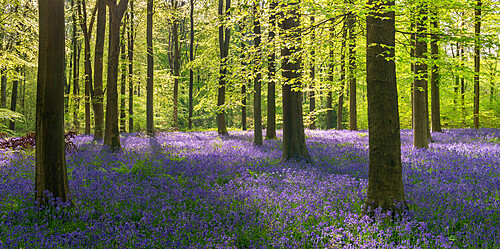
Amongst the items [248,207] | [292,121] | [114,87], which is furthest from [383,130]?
[114,87]

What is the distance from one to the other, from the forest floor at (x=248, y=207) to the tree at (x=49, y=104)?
48 cm

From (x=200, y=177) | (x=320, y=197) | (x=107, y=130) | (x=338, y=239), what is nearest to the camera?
(x=338, y=239)

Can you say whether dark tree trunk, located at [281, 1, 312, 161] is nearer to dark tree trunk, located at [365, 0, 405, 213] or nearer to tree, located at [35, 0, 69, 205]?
dark tree trunk, located at [365, 0, 405, 213]

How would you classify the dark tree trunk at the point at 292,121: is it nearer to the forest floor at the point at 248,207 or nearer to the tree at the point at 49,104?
the forest floor at the point at 248,207

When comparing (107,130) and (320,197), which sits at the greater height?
(107,130)

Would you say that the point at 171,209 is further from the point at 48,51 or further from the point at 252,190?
the point at 48,51

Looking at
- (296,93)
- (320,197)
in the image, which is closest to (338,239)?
(320,197)

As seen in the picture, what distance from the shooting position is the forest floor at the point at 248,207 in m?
3.93

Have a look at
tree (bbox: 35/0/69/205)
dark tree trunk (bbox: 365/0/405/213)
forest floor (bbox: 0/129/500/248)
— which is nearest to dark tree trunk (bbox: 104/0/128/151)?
forest floor (bbox: 0/129/500/248)

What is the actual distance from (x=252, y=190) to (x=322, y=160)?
3795 mm

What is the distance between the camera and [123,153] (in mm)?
10148

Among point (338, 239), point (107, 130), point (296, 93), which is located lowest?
point (338, 239)

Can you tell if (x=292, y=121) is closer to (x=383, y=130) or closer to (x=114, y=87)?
(x=383, y=130)

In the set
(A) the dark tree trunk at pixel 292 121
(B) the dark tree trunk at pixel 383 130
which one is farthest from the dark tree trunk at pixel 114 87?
(B) the dark tree trunk at pixel 383 130
